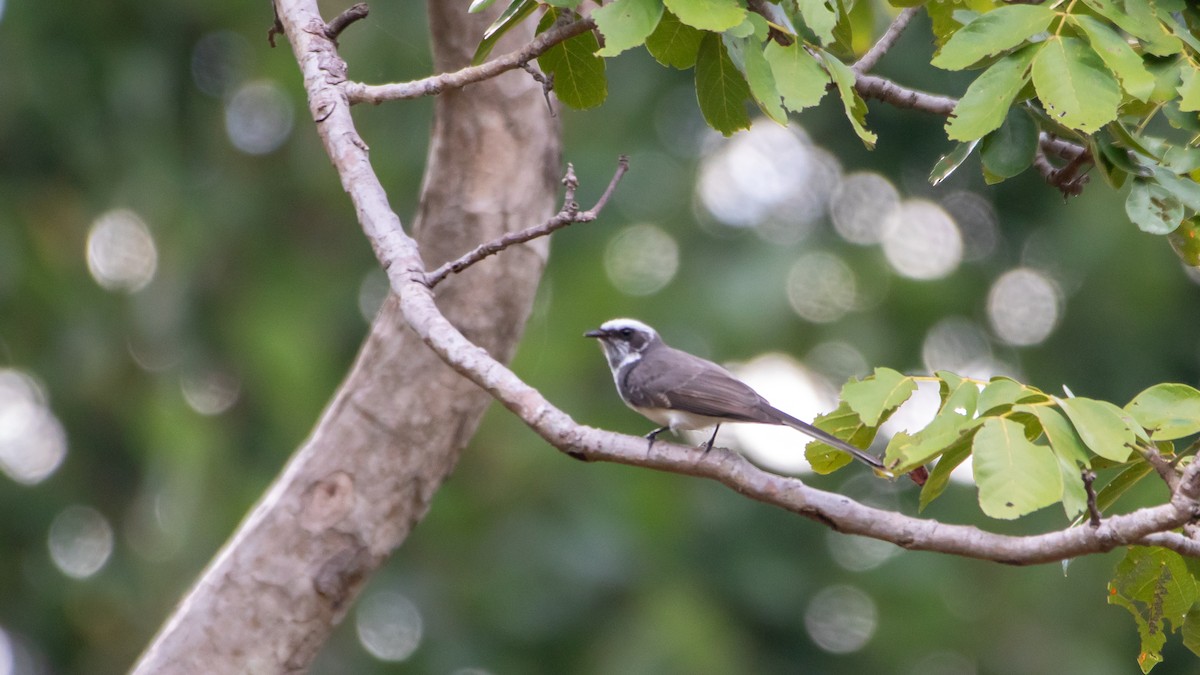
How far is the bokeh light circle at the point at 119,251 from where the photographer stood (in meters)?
10.4

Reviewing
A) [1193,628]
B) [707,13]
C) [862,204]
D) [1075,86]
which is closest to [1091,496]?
[1075,86]

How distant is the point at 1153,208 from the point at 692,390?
5.08 ft

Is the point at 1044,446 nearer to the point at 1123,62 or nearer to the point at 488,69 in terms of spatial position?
the point at 1123,62

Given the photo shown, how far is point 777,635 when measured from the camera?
1097 centimetres

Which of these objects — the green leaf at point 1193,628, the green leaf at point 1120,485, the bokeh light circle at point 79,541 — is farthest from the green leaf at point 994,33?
the bokeh light circle at point 79,541

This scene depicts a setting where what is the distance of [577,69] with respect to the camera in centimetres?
312

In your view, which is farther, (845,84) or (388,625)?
(388,625)

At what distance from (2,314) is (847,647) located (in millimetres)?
7975

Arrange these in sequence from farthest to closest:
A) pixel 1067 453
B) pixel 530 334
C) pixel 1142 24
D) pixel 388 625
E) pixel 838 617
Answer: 1. pixel 838 617
2. pixel 388 625
3. pixel 530 334
4. pixel 1142 24
5. pixel 1067 453

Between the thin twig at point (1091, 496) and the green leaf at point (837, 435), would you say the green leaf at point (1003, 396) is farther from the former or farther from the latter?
the green leaf at point (837, 435)

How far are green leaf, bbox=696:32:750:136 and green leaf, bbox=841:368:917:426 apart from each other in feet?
2.51

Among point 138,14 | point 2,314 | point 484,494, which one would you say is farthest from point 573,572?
point 138,14

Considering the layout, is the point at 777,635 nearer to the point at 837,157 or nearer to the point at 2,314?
the point at 837,157

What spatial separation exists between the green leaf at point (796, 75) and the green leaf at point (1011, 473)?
74cm
